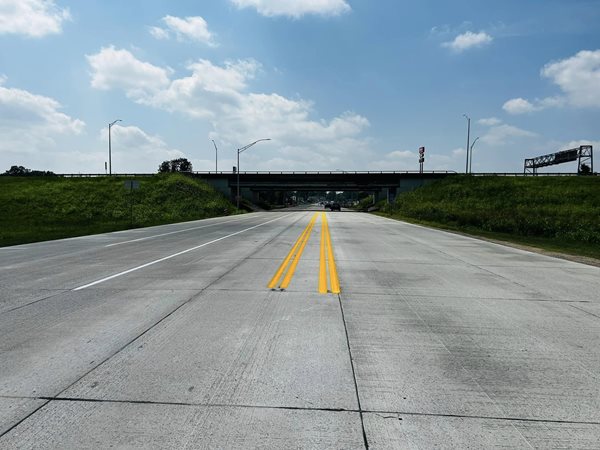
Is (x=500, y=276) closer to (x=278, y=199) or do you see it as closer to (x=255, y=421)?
(x=255, y=421)

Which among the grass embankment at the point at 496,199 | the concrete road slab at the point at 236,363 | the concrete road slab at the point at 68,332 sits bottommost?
the concrete road slab at the point at 68,332

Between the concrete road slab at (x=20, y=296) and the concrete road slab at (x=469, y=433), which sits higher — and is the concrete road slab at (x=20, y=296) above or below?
below

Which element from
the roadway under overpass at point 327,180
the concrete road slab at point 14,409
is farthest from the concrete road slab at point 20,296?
the roadway under overpass at point 327,180

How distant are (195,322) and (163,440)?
9.16ft

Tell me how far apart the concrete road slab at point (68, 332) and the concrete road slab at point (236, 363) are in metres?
0.28

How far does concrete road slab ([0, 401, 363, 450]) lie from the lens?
110 inches

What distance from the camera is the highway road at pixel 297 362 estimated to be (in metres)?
2.97

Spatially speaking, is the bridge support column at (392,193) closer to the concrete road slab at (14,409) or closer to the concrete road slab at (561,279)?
the concrete road slab at (561,279)

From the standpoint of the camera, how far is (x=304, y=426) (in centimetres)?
301

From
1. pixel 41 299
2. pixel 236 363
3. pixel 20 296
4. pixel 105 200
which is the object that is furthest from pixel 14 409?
pixel 105 200

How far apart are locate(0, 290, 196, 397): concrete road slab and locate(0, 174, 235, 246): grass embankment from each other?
117 ft

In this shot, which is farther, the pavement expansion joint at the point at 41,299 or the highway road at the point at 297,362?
the pavement expansion joint at the point at 41,299

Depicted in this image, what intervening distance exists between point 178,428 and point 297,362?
4.98 feet

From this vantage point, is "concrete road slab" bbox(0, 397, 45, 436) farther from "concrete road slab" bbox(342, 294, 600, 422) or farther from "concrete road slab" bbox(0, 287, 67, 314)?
"concrete road slab" bbox(0, 287, 67, 314)
